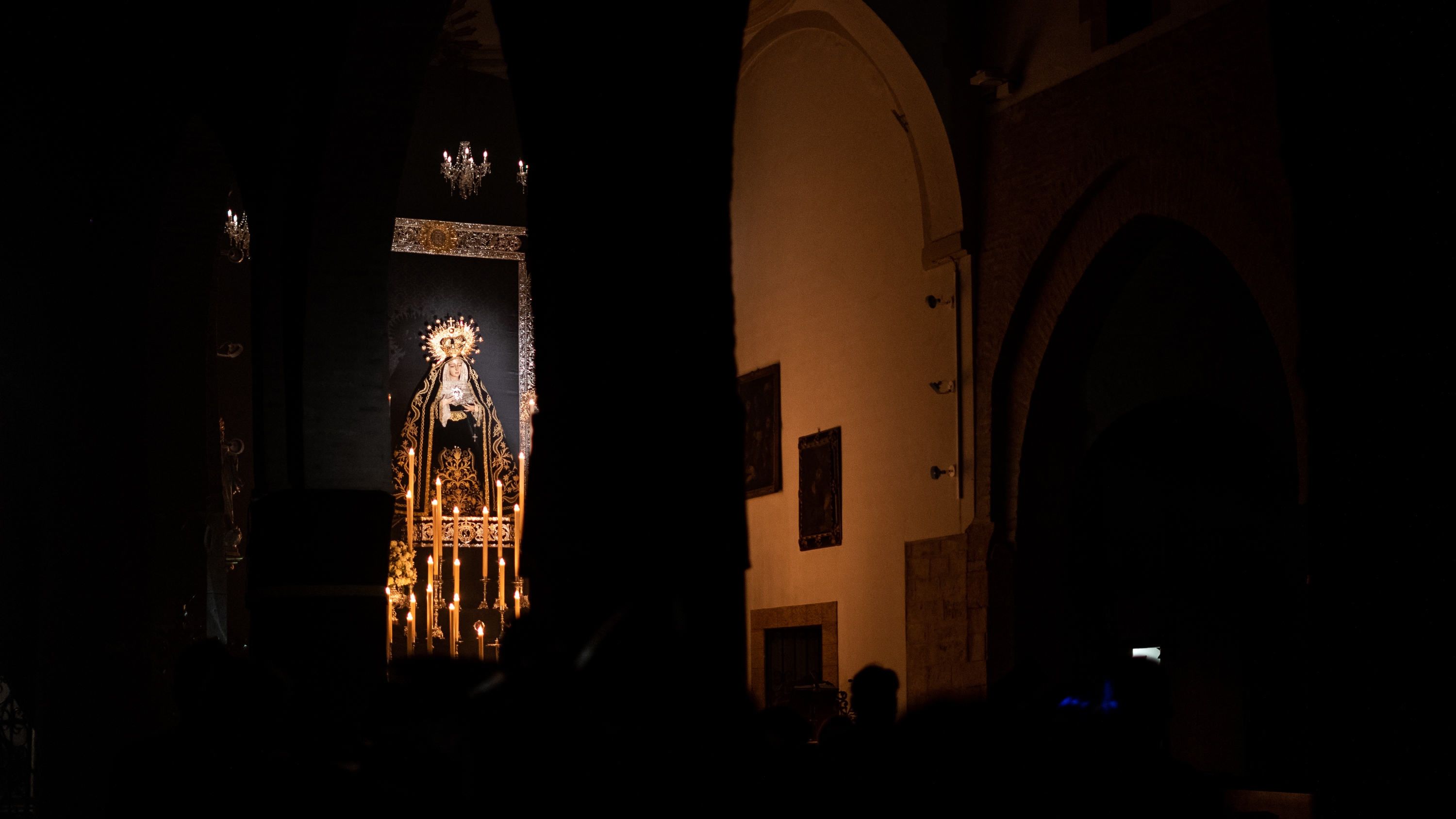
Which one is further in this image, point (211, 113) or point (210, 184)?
point (210, 184)

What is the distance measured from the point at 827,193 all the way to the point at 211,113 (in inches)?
275

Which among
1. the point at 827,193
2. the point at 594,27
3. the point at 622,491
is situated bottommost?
the point at 622,491

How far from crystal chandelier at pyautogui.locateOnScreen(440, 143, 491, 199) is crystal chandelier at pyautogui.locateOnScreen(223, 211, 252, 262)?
2.45 metres

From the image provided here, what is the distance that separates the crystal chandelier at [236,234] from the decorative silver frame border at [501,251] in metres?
1.82

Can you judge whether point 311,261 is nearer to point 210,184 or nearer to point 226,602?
point 210,184

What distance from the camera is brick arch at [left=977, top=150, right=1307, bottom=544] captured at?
9.34 meters

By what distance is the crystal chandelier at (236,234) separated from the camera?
15469mm

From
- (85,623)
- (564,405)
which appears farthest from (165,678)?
(564,405)

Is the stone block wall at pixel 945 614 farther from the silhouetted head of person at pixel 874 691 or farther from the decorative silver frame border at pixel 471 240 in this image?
the silhouetted head of person at pixel 874 691

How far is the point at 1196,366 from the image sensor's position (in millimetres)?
11953

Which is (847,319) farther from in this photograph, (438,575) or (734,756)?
(734,756)

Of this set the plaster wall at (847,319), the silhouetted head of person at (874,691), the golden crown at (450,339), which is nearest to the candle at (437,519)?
the plaster wall at (847,319)

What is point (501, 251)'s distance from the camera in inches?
682

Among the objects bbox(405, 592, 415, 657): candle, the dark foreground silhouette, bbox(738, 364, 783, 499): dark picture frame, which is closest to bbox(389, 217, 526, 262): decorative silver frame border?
bbox(738, 364, 783, 499): dark picture frame
